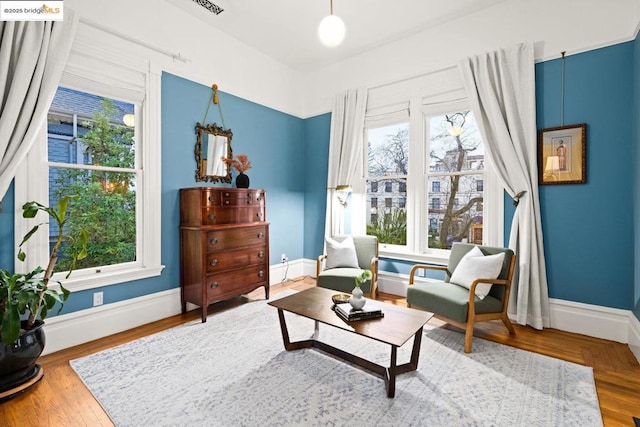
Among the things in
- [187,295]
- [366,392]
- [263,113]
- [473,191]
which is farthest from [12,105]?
[473,191]

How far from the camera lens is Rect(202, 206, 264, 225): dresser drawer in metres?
3.43

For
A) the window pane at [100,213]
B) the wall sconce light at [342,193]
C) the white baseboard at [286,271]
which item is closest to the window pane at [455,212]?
the wall sconce light at [342,193]

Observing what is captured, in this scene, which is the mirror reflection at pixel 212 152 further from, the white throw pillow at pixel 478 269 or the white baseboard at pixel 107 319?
the white throw pillow at pixel 478 269

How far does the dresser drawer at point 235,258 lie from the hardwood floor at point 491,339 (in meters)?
0.63

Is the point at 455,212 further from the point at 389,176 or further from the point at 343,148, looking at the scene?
the point at 343,148

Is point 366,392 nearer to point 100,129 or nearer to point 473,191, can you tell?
point 473,191

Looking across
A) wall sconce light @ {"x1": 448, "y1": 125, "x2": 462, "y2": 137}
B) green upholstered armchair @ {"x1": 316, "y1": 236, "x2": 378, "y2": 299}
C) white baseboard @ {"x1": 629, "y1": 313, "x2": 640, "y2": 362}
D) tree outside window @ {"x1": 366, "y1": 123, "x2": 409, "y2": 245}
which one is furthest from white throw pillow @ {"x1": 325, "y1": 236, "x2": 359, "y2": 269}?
white baseboard @ {"x1": 629, "y1": 313, "x2": 640, "y2": 362}

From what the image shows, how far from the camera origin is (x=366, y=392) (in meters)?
2.09

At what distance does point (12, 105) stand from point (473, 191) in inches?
176

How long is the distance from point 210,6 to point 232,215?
235cm

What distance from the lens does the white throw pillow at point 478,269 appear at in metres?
2.88

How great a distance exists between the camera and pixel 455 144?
3898mm

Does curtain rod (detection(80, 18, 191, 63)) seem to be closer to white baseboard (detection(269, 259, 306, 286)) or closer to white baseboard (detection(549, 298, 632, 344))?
white baseboard (detection(269, 259, 306, 286))

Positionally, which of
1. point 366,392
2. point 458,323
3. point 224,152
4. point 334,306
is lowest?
point 366,392
